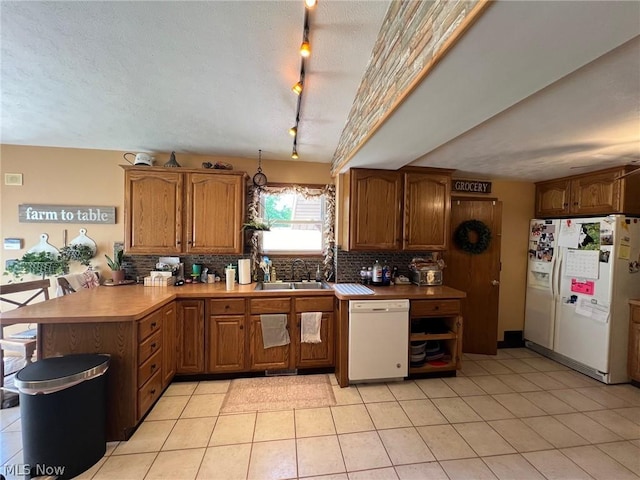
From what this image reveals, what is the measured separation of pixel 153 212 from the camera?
9.38 ft

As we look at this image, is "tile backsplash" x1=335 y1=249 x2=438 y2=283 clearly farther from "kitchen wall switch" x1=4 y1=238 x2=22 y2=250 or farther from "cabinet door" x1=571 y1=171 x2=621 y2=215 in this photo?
"kitchen wall switch" x1=4 y1=238 x2=22 y2=250

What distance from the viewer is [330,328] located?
282 centimetres

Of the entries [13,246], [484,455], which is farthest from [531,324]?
[13,246]

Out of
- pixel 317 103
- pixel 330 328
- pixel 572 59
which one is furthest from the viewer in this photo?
pixel 330 328

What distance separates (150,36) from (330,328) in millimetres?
2768

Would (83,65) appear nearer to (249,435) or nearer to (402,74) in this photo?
(402,74)

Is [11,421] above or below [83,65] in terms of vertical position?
below

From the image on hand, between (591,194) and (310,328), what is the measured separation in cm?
347

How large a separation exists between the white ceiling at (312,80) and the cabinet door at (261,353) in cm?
194

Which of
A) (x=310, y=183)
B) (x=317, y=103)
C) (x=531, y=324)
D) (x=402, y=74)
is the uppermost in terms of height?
(x=317, y=103)

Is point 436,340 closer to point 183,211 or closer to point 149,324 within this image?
point 149,324

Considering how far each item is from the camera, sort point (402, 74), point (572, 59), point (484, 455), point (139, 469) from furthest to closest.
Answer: point (484, 455) < point (139, 469) < point (402, 74) < point (572, 59)

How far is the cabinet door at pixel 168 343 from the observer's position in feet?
7.84

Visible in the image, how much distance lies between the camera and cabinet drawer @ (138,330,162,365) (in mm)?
1973
